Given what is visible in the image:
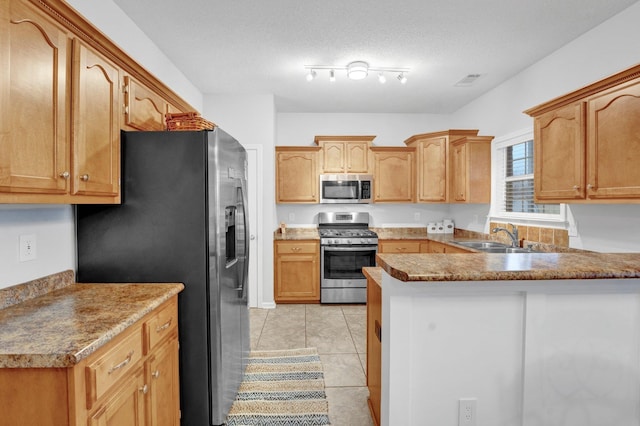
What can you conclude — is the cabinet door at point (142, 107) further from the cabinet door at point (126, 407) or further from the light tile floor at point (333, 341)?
the light tile floor at point (333, 341)

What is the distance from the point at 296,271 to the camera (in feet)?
14.4

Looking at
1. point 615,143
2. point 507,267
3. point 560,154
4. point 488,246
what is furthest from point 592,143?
point 488,246

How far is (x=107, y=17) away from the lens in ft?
7.20

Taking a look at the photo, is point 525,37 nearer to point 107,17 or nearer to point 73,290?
point 107,17

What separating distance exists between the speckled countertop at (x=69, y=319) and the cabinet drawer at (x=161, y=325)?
0.07 metres

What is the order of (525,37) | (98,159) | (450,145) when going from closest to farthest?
(98,159)
(525,37)
(450,145)

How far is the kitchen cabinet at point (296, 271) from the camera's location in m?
4.37

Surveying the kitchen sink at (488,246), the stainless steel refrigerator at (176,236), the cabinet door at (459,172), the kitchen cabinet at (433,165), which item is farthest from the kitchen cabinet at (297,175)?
the stainless steel refrigerator at (176,236)

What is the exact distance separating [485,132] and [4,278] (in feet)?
15.0

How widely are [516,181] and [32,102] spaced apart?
408cm

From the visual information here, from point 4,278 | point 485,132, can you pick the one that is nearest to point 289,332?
point 4,278

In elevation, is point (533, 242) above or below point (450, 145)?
below

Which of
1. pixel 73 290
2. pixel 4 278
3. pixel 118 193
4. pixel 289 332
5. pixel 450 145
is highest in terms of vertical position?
pixel 450 145

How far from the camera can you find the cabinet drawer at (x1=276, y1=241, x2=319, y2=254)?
4.37 meters
